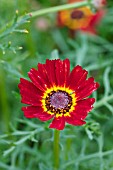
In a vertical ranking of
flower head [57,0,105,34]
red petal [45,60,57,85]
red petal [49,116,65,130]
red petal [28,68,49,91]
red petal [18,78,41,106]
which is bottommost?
red petal [49,116,65,130]

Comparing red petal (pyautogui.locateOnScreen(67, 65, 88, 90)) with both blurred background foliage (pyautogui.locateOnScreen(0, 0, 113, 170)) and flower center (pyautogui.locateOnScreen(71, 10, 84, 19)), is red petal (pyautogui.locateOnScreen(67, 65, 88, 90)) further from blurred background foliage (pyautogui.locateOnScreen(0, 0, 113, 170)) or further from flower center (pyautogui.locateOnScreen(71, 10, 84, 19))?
flower center (pyautogui.locateOnScreen(71, 10, 84, 19))

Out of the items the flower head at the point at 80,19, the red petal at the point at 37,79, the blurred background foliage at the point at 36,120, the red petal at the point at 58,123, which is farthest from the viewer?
the flower head at the point at 80,19

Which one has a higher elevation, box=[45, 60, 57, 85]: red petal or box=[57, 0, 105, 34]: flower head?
box=[57, 0, 105, 34]: flower head

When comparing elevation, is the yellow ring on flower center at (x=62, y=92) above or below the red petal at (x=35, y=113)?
above

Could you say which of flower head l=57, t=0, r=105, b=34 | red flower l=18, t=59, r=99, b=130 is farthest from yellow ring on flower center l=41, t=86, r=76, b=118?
flower head l=57, t=0, r=105, b=34

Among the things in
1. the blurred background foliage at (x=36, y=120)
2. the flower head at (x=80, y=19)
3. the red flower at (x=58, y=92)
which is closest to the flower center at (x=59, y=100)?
the red flower at (x=58, y=92)

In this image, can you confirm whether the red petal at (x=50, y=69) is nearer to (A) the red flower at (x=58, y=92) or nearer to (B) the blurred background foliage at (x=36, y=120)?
(A) the red flower at (x=58, y=92)
